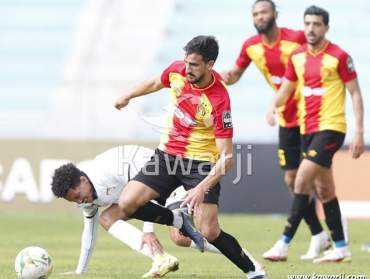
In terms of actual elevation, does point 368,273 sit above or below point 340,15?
below

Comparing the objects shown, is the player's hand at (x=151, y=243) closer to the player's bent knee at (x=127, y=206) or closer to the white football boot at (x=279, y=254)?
the player's bent knee at (x=127, y=206)

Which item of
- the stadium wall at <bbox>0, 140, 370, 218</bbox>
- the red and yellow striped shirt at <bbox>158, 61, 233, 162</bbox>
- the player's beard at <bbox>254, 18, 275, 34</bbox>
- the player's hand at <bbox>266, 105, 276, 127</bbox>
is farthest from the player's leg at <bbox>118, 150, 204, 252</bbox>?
the stadium wall at <bbox>0, 140, 370, 218</bbox>

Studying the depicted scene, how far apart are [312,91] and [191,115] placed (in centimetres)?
242

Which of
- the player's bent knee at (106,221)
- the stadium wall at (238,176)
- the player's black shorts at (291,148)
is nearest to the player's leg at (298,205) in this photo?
the player's black shorts at (291,148)

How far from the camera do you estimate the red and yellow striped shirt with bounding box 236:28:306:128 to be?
35.6 ft

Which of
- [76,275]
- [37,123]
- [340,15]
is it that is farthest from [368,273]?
[340,15]

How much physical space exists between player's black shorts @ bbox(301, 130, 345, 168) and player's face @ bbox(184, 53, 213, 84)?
8.28 ft

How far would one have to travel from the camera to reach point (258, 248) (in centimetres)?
1123

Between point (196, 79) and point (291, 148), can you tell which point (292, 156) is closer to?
point (291, 148)

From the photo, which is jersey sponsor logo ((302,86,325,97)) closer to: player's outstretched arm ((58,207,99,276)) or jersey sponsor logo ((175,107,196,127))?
jersey sponsor logo ((175,107,196,127))

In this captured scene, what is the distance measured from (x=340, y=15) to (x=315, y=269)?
12.0m

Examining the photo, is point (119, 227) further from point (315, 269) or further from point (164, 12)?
point (164, 12)

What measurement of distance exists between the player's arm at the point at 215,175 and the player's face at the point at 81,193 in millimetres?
1023

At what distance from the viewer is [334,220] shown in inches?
395
